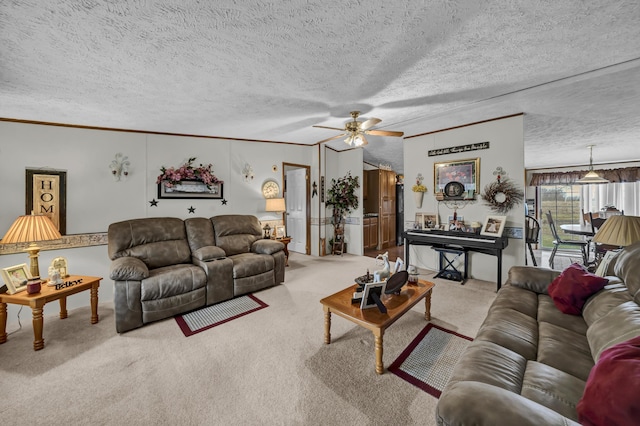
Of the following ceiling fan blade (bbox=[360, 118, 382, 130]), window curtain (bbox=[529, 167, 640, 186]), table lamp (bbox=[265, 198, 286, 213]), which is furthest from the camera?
window curtain (bbox=[529, 167, 640, 186])

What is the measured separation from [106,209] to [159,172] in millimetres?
845

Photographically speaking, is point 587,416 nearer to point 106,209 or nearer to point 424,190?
point 424,190

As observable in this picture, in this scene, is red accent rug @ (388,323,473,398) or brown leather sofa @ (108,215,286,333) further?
brown leather sofa @ (108,215,286,333)

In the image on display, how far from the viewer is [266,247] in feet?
12.4

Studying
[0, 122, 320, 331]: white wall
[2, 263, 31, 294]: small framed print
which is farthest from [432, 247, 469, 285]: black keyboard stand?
[2, 263, 31, 294]: small framed print

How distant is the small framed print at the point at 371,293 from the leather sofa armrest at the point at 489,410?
1.07 m

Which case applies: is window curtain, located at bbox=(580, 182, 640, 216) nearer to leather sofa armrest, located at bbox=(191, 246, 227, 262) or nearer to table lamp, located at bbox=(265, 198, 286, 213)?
table lamp, located at bbox=(265, 198, 286, 213)

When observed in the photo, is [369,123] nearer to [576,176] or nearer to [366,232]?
[366,232]

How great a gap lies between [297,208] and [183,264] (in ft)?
9.93

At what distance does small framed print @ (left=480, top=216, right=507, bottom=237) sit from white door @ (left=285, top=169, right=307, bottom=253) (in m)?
3.42

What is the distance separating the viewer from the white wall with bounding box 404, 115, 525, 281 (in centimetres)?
363

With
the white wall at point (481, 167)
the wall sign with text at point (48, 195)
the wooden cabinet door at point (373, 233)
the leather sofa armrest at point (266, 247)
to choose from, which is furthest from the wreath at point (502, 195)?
the wall sign with text at point (48, 195)

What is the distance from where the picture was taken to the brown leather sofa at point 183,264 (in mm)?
2512

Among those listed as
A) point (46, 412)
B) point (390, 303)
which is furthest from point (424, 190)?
point (46, 412)
